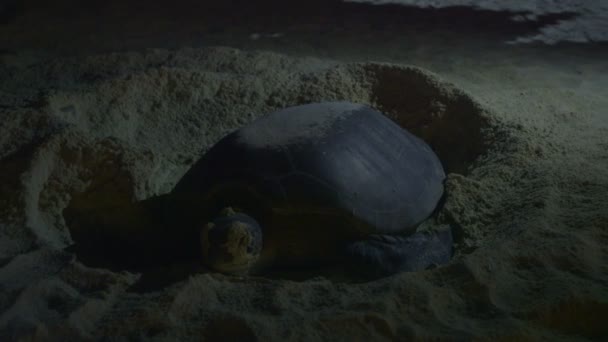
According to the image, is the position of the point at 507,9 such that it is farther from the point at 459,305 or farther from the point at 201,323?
the point at 201,323

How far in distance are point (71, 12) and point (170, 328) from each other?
4.66 meters

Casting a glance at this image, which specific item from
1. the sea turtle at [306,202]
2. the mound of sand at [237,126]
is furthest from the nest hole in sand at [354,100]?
the sea turtle at [306,202]

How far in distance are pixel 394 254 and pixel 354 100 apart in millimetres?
1454

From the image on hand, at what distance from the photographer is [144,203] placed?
2.65 m

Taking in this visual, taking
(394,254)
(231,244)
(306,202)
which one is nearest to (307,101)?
(306,202)

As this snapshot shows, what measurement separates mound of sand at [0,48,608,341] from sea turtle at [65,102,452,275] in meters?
0.17

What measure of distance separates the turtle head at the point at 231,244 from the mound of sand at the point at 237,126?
3.4 inches

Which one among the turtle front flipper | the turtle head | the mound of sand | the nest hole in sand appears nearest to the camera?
the mound of sand

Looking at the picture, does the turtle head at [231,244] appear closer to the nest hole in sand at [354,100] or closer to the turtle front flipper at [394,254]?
the nest hole in sand at [354,100]

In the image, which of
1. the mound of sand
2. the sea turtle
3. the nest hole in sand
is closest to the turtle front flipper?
the sea turtle

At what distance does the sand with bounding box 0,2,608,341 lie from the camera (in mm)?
1609

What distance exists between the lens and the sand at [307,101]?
161 centimetres

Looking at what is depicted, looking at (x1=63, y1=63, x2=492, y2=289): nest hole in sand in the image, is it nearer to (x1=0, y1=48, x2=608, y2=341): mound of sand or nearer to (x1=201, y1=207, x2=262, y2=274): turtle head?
(x1=0, y1=48, x2=608, y2=341): mound of sand

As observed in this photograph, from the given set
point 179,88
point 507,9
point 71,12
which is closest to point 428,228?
point 179,88
